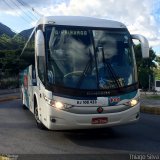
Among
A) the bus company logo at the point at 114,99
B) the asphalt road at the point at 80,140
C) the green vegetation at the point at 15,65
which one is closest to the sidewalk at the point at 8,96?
the green vegetation at the point at 15,65

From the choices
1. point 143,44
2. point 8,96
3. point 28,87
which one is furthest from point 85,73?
point 8,96

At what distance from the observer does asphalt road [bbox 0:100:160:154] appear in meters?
9.35

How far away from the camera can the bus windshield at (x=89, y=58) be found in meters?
10.4

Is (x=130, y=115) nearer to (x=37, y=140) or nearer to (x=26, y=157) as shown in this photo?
(x=37, y=140)

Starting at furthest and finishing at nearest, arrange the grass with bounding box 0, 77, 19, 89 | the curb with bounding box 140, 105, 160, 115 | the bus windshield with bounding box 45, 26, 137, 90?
the grass with bounding box 0, 77, 19, 89 < the curb with bounding box 140, 105, 160, 115 < the bus windshield with bounding box 45, 26, 137, 90

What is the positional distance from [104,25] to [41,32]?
170 cm

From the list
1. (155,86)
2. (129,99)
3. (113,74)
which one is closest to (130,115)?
(129,99)

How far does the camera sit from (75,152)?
912cm

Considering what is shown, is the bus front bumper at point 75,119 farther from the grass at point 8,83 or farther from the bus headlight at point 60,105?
the grass at point 8,83

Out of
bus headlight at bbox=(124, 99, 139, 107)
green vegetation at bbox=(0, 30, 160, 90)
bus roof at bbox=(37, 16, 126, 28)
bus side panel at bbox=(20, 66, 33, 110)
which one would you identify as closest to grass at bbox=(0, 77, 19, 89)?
green vegetation at bbox=(0, 30, 160, 90)

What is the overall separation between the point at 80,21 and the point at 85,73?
1534mm

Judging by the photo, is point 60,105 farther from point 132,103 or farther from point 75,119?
point 132,103

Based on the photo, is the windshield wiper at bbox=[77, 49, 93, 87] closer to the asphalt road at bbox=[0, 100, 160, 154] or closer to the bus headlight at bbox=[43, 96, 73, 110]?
the bus headlight at bbox=[43, 96, 73, 110]

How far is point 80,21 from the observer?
36.4ft
